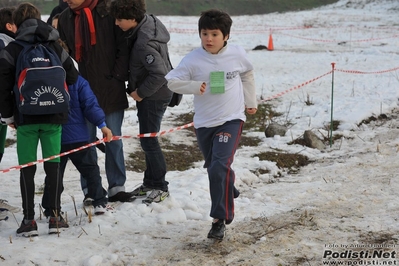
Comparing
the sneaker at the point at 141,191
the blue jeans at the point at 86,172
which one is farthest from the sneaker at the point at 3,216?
the sneaker at the point at 141,191

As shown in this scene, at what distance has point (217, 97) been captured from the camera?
509 cm

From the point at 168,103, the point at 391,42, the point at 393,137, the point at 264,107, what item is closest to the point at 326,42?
the point at 391,42

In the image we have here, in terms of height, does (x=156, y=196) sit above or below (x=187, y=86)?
below

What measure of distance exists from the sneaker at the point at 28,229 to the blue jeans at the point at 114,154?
1.00 metres

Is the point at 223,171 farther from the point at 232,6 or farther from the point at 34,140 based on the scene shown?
the point at 232,6

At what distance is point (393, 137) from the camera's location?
941 centimetres

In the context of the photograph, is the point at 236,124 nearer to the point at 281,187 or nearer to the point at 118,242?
the point at 118,242

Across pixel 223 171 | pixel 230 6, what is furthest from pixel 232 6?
pixel 223 171

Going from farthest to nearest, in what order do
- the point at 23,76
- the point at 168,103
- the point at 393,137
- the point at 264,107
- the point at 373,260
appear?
the point at 264,107, the point at 393,137, the point at 168,103, the point at 23,76, the point at 373,260

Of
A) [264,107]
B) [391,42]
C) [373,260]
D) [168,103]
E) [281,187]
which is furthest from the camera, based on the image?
[391,42]

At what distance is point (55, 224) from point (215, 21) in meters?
2.14

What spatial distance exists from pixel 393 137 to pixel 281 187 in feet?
10.3

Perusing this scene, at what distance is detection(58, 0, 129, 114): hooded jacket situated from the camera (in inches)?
228

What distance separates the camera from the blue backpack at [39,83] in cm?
486
